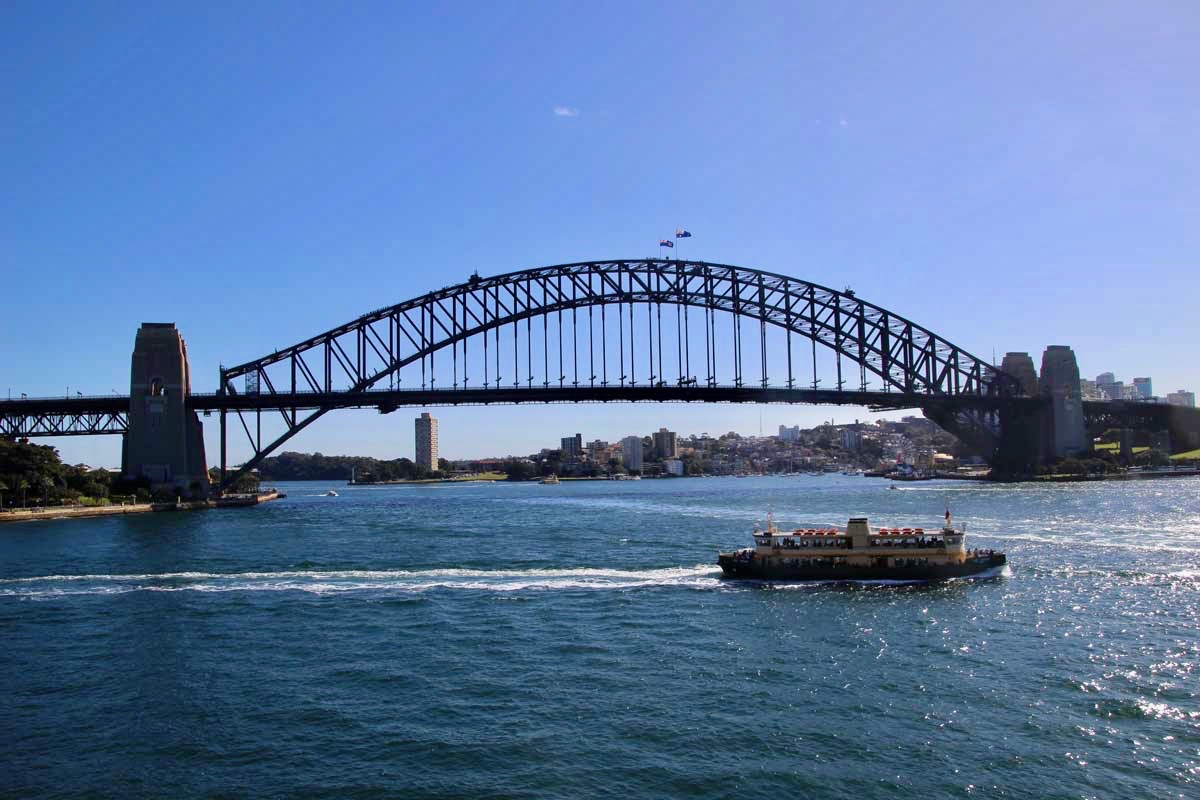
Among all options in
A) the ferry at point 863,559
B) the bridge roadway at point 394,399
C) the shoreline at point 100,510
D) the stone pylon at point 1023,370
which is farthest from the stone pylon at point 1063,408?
the shoreline at point 100,510

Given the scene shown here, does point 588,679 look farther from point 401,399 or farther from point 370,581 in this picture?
point 401,399

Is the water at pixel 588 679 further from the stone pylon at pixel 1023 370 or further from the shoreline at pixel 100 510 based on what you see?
the stone pylon at pixel 1023 370

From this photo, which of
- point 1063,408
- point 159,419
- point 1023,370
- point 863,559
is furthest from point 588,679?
point 1023,370

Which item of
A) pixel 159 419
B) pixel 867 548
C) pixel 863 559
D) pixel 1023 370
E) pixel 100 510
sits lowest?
pixel 863 559

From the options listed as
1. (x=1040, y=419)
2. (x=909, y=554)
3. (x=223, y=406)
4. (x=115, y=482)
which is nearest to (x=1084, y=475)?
(x=1040, y=419)

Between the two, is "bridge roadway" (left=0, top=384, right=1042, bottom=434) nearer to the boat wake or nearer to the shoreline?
the shoreline
